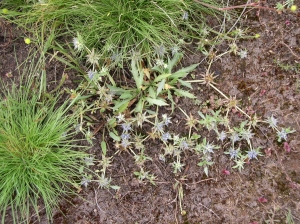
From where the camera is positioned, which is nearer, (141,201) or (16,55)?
(141,201)

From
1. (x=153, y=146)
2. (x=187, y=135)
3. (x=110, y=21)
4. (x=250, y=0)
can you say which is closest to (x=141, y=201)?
(x=153, y=146)

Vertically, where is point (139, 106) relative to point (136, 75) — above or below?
below

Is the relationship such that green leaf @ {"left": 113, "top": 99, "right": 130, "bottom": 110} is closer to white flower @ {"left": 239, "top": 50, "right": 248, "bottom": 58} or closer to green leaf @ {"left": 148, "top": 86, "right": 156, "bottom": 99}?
green leaf @ {"left": 148, "top": 86, "right": 156, "bottom": 99}

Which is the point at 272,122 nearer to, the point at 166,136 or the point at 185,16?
the point at 166,136

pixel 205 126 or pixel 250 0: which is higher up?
pixel 250 0

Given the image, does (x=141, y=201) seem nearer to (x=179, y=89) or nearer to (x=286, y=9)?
(x=179, y=89)

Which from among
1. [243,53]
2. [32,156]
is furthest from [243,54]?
[32,156]

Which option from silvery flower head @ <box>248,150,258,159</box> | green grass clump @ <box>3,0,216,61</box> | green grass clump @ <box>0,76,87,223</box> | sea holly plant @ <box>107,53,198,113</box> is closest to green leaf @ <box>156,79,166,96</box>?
sea holly plant @ <box>107,53,198,113</box>
